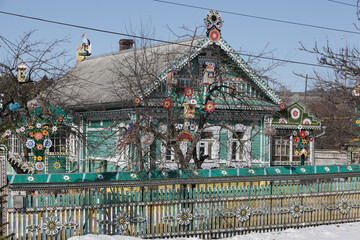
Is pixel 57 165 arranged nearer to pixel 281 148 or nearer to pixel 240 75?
pixel 240 75

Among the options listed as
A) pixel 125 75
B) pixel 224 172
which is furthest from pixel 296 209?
pixel 125 75

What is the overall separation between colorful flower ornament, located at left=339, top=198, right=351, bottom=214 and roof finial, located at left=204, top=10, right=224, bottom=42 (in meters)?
6.95

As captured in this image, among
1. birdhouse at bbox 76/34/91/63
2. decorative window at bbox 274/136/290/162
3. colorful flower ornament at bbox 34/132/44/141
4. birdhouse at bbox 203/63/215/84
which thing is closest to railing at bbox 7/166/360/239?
colorful flower ornament at bbox 34/132/44/141

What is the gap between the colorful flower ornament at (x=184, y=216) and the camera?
460 inches

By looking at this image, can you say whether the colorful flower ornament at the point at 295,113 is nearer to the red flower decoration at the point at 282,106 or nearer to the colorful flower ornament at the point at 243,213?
the red flower decoration at the point at 282,106

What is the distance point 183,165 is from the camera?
1280cm

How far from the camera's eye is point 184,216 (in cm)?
1173

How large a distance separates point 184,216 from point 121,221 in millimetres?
1608

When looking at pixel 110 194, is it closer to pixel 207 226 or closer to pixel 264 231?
pixel 207 226

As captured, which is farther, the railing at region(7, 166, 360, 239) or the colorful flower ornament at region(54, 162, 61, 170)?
the colorful flower ornament at region(54, 162, 61, 170)

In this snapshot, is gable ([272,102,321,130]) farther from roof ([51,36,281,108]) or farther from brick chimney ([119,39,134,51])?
brick chimney ([119,39,134,51])

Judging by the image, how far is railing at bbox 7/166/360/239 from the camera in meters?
10.2

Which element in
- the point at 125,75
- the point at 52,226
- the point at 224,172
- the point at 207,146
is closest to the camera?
the point at 52,226

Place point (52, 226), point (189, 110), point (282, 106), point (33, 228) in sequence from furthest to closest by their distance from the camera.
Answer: point (282, 106) → point (189, 110) → point (52, 226) → point (33, 228)
